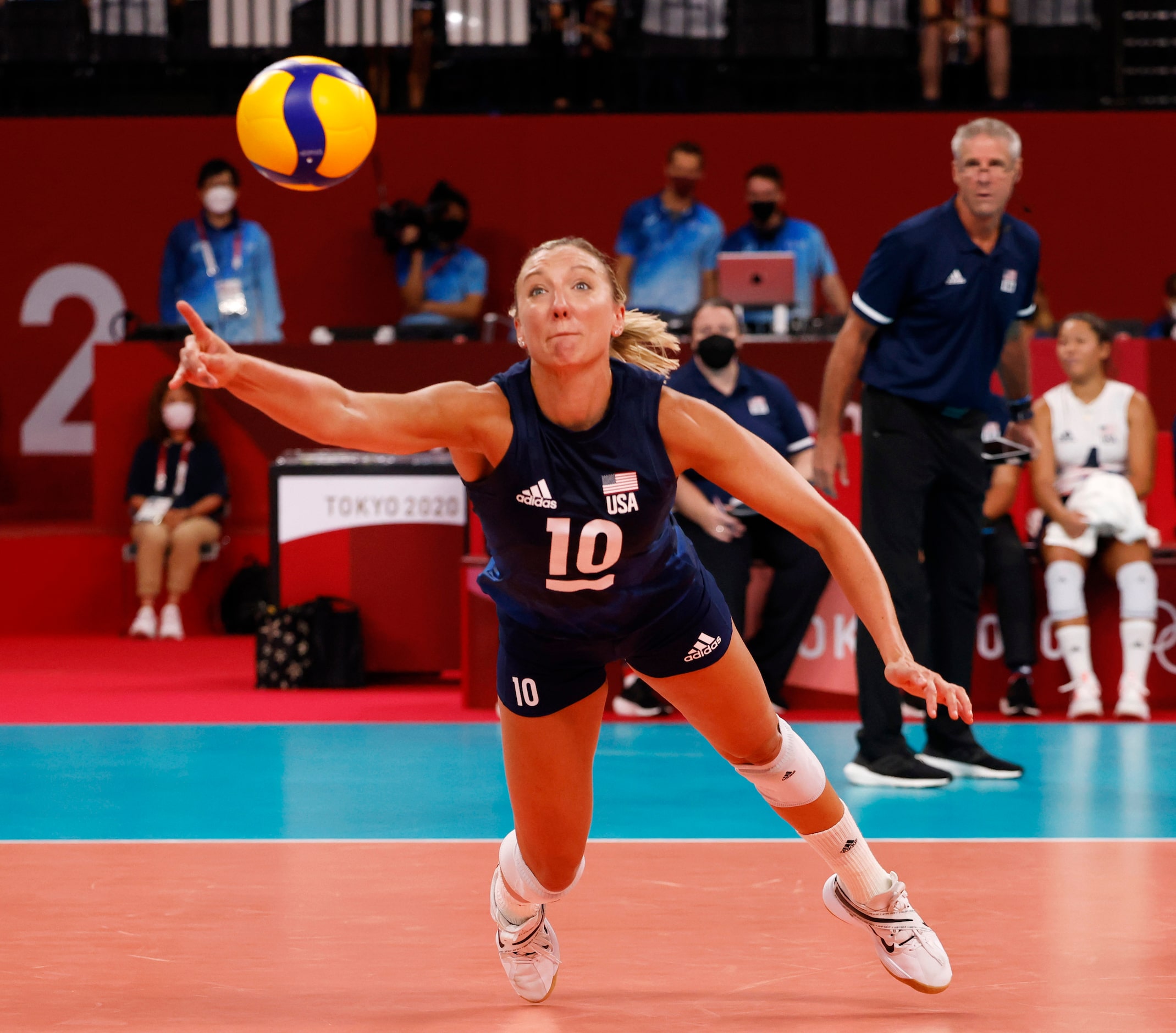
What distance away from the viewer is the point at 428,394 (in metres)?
3.28

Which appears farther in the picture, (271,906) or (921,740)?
(921,740)

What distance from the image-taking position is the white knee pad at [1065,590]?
295 inches

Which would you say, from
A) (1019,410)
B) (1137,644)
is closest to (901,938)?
(1019,410)

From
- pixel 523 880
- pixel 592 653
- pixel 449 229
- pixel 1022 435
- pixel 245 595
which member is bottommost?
pixel 245 595

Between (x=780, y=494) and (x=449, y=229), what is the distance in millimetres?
8227

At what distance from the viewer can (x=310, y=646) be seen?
8.40 meters

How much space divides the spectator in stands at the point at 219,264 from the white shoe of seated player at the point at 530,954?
7234 mm

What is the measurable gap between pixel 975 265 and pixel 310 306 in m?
7.74

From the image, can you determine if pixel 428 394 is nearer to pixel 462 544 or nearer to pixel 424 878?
pixel 424 878

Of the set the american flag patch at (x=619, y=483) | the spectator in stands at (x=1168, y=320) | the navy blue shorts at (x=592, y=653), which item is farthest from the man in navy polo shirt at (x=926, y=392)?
the spectator in stands at (x=1168, y=320)

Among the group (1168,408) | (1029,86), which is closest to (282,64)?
(1168,408)

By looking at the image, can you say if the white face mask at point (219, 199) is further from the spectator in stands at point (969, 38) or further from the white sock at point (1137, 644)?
the white sock at point (1137, 644)

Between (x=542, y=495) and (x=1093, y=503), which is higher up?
(x=542, y=495)

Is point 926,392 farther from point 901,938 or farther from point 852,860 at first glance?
point 901,938
